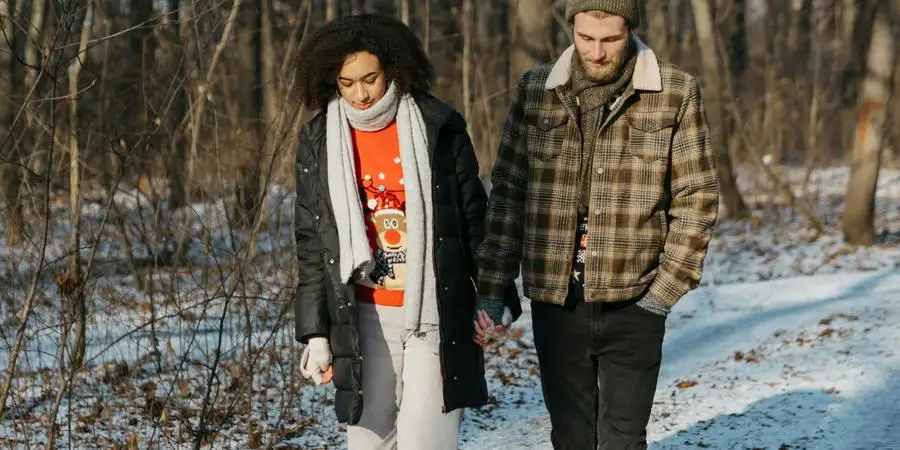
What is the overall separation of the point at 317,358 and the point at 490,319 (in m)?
0.60

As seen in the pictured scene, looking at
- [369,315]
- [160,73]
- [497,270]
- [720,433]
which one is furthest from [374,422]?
[160,73]

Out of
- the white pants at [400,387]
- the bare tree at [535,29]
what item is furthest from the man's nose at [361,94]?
the bare tree at [535,29]

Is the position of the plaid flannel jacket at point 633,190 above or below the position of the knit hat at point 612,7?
below

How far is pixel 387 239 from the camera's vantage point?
3629mm

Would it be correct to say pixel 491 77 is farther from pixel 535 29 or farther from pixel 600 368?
pixel 600 368

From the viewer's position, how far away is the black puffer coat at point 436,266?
11.8ft

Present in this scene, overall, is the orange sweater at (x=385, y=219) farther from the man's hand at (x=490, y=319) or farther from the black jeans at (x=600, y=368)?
the black jeans at (x=600, y=368)

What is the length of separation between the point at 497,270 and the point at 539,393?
366cm

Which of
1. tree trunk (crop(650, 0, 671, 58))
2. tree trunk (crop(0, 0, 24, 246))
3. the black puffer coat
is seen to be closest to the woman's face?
the black puffer coat

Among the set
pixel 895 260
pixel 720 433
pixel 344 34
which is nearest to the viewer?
pixel 344 34

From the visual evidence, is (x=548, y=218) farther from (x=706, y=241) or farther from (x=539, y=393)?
(x=539, y=393)

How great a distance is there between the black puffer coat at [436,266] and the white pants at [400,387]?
71mm

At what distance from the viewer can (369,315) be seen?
368cm

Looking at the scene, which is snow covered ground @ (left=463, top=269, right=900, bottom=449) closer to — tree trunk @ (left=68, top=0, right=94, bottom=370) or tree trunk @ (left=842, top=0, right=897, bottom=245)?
tree trunk @ (left=68, top=0, right=94, bottom=370)
